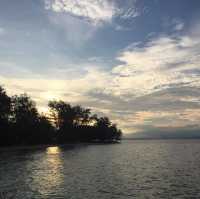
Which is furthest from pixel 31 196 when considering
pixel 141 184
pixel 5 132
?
pixel 5 132

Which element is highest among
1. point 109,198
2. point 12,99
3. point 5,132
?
point 12,99

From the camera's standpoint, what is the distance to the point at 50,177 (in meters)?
47.4

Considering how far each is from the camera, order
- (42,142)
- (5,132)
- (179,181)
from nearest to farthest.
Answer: (179,181), (5,132), (42,142)

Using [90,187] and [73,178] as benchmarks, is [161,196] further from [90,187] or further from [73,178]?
[73,178]

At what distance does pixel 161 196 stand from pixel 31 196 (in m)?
14.0

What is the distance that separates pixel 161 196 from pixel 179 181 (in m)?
11.7

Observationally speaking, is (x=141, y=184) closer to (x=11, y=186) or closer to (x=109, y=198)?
(x=109, y=198)

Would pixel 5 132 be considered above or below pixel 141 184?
above

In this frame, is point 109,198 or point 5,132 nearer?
point 109,198

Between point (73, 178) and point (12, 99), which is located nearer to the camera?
point (73, 178)

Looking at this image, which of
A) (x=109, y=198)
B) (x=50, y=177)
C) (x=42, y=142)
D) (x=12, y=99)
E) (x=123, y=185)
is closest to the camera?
(x=109, y=198)

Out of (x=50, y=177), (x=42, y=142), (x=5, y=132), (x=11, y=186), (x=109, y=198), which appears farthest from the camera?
(x=42, y=142)

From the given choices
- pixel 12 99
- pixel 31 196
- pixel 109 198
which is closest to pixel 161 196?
pixel 109 198

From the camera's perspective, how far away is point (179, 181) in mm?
44438
